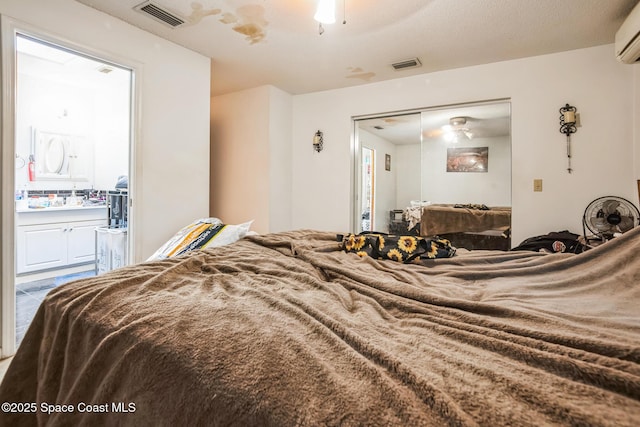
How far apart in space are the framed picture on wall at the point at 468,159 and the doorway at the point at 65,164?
145 inches

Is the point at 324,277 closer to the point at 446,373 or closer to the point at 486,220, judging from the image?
the point at 446,373

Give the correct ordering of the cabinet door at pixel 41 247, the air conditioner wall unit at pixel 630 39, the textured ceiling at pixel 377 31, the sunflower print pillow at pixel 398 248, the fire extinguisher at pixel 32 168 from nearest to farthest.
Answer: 1. the sunflower print pillow at pixel 398 248
2. the air conditioner wall unit at pixel 630 39
3. the textured ceiling at pixel 377 31
4. the cabinet door at pixel 41 247
5. the fire extinguisher at pixel 32 168

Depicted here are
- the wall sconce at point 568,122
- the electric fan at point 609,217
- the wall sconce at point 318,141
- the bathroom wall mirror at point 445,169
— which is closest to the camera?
the electric fan at point 609,217

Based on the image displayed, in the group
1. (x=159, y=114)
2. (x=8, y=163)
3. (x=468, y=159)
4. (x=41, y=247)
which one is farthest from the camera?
(x=41, y=247)

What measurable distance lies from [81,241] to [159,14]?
11.1 feet

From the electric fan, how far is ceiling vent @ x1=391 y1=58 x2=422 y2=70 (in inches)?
79.9

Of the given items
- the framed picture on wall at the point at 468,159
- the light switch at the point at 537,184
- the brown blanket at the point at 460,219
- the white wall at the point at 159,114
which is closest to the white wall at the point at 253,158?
the white wall at the point at 159,114

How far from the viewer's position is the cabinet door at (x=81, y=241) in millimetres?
4133

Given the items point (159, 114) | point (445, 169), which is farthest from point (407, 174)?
point (159, 114)

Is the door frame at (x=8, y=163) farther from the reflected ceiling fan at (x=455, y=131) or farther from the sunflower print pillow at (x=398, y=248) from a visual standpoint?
the reflected ceiling fan at (x=455, y=131)

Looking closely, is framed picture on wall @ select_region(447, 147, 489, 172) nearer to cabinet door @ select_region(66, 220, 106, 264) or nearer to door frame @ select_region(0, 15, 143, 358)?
door frame @ select_region(0, 15, 143, 358)

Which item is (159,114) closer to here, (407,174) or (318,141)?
(318,141)

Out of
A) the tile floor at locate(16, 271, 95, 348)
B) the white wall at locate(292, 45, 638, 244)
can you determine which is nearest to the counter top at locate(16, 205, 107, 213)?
the tile floor at locate(16, 271, 95, 348)

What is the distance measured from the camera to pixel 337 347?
0.67 meters
